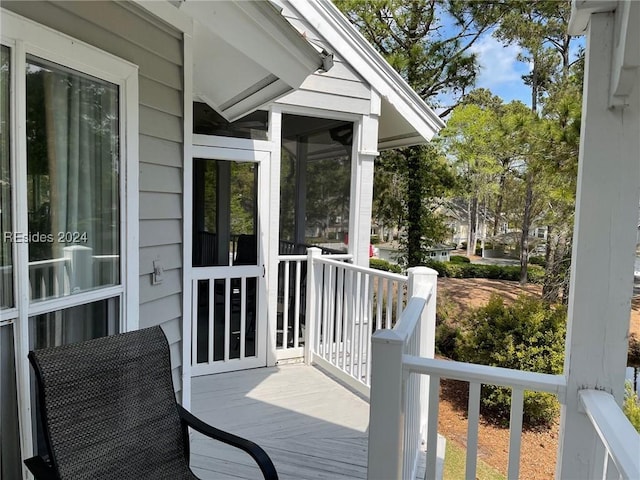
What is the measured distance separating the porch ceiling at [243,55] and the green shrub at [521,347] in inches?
151

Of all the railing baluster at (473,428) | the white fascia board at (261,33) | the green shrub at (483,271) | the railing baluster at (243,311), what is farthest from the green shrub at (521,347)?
the green shrub at (483,271)

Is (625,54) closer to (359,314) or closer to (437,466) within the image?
(437,466)

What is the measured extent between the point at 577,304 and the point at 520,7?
10.2 metres

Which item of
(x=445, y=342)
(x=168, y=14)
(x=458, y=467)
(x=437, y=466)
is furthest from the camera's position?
(x=445, y=342)

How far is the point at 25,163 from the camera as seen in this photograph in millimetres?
1536

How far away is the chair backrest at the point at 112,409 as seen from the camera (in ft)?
5.15

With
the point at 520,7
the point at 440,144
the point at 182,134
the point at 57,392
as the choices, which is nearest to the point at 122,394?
the point at 57,392

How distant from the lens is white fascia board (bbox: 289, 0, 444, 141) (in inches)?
155

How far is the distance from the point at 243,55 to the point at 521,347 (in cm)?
428

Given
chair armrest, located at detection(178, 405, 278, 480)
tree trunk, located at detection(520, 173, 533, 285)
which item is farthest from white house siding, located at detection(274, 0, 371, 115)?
tree trunk, located at detection(520, 173, 533, 285)

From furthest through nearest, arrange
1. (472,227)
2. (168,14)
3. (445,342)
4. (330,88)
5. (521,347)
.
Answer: (472,227) → (445,342) → (521,347) → (330,88) → (168,14)

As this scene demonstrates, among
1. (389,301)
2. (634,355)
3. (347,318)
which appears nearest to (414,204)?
(634,355)

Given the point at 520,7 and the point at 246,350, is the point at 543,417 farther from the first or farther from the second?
the point at 520,7

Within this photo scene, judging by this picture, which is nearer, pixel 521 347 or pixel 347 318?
pixel 347 318
